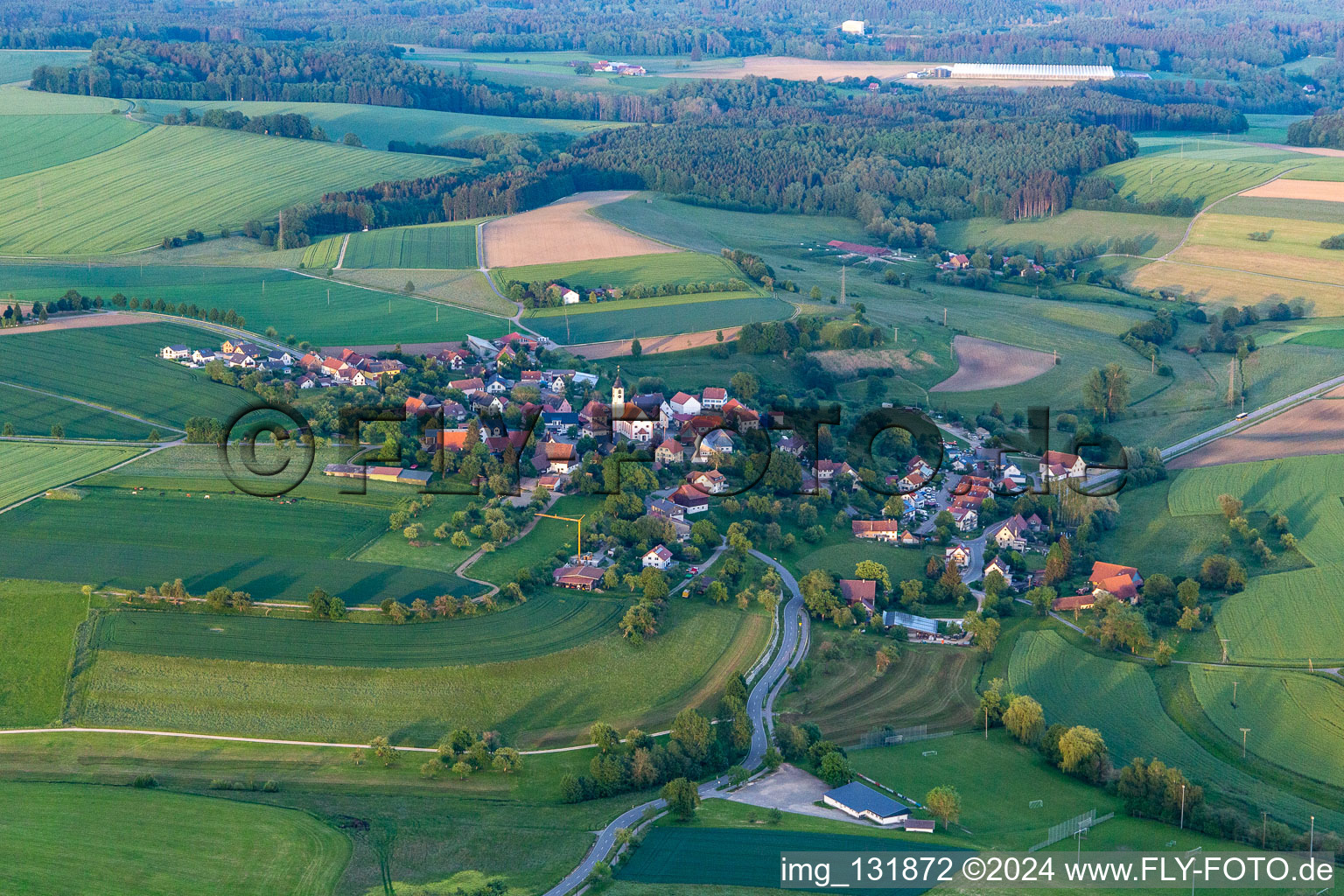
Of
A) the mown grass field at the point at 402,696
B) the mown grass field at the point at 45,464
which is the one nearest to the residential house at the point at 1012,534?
the mown grass field at the point at 402,696

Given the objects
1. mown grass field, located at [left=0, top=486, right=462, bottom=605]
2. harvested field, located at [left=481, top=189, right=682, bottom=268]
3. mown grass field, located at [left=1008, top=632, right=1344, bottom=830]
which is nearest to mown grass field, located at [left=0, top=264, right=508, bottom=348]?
harvested field, located at [left=481, top=189, right=682, bottom=268]

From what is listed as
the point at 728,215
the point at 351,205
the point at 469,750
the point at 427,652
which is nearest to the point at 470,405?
the point at 427,652

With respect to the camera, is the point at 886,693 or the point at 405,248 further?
the point at 405,248

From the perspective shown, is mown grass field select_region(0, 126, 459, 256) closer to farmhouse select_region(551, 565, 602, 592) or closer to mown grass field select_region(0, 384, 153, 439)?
mown grass field select_region(0, 384, 153, 439)

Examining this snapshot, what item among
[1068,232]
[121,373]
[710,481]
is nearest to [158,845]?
[710,481]

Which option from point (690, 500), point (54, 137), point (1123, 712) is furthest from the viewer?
point (54, 137)

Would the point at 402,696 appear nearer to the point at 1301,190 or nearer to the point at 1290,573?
the point at 1290,573
